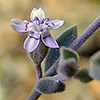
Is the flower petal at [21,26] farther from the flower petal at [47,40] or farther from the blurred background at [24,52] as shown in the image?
the blurred background at [24,52]

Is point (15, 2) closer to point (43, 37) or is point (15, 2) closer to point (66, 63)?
point (43, 37)

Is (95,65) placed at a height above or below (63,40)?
above

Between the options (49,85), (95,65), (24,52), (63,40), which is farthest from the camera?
(24,52)

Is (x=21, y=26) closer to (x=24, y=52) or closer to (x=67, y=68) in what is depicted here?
Result: (x=67, y=68)

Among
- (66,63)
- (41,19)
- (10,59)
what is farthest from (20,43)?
(66,63)

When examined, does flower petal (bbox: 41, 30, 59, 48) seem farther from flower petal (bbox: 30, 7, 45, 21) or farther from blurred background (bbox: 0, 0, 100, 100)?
blurred background (bbox: 0, 0, 100, 100)

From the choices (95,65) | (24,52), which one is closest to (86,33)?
(95,65)

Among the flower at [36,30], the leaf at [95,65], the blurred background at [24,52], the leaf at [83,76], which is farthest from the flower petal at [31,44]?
the blurred background at [24,52]
